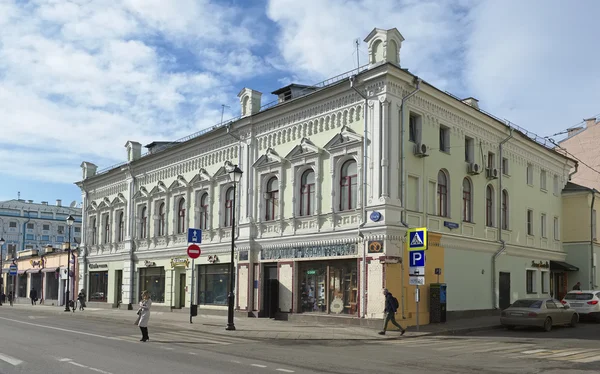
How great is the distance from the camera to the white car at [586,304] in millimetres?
27172

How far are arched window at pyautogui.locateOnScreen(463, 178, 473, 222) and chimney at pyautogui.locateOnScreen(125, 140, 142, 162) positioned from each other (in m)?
22.8

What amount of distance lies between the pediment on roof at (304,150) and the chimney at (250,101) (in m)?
4.08

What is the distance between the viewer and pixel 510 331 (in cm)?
2341

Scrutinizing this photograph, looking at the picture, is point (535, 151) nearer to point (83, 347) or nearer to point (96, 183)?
point (83, 347)

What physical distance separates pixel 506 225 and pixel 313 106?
12.2 metres

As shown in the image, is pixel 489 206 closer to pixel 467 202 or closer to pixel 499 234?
pixel 499 234

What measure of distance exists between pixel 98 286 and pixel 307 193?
78.6ft

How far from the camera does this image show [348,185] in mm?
25469

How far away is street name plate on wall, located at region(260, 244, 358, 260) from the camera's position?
24.8 meters

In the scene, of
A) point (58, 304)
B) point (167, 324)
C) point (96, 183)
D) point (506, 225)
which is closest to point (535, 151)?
point (506, 225)

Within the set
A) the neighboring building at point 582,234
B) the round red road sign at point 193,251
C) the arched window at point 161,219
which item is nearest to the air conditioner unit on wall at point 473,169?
the round red road sign at point 193,251

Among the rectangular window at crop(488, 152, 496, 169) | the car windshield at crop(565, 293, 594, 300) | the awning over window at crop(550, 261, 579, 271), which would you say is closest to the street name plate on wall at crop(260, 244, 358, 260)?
the rectangular window at crop(488, 152, 496, 169)

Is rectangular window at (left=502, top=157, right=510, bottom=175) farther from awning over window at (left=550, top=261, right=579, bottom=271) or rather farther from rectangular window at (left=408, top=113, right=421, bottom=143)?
rectangular window at (left=408, top=113, right=421, bottom=143)

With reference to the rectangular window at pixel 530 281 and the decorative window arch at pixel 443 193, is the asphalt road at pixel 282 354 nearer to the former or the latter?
the decorative window arch at pixel 443 193
